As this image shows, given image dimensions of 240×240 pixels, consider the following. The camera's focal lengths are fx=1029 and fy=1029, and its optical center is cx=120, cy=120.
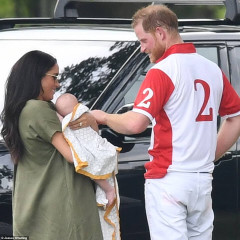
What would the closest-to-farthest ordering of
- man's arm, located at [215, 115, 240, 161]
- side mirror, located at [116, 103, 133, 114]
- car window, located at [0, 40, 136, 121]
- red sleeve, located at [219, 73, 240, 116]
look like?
red sleeve, located at [219, 73, 240, 116], man's arm, located at [215, 115, 240, 161], side mirror, located at [116, 103, 133, 114], car window, located at [0, 40, 136, 121]

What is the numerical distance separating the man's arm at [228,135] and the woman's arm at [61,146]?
3.30 ft

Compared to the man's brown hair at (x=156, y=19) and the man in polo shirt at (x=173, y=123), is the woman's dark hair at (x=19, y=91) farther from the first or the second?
the man's brown hair at (x=156, y=19)

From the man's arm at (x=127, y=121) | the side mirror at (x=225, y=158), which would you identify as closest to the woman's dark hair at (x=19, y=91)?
the man's arm at (x=127, y=121)

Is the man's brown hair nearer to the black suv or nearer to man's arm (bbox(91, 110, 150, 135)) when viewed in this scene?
man's arm (bbox(91, 110, 150, 135))

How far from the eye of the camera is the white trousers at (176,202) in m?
5.38

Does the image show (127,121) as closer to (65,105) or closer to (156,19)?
(65,105)

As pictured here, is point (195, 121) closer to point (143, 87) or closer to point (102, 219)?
point (143, 87)

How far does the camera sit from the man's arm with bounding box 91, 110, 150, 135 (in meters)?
5.30

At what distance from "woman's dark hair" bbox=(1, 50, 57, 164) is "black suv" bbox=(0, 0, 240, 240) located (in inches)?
25.8

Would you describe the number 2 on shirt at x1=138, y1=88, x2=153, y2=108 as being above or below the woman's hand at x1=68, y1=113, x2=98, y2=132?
above

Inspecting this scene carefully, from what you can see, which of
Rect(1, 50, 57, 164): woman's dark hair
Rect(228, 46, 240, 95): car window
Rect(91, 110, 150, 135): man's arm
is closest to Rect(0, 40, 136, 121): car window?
Rect(228, 46, 240, 95): car window

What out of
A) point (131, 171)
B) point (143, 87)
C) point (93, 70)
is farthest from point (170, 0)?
point (143, 87)

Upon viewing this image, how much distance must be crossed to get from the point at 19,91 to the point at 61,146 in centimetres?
37

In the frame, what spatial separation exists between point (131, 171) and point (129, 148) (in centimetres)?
14
